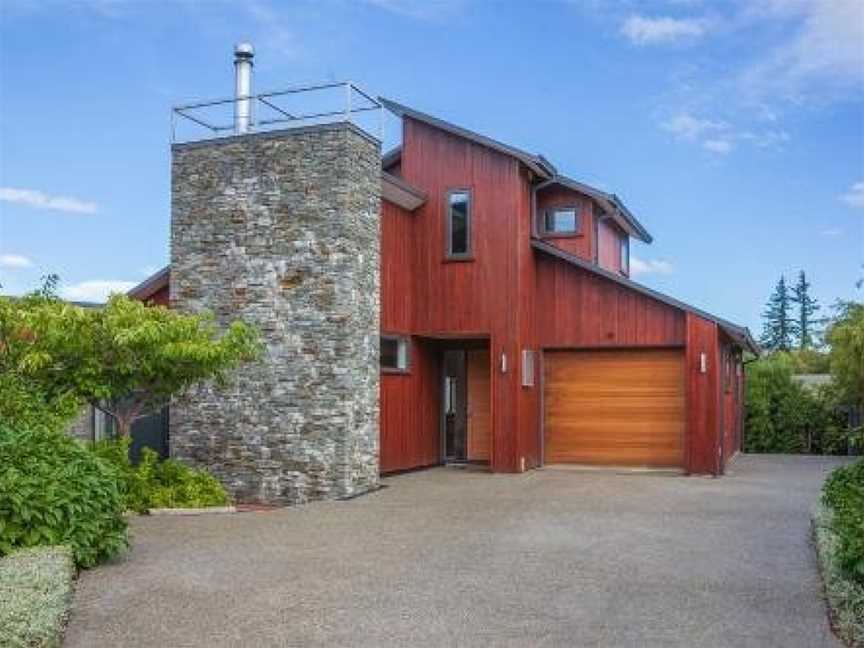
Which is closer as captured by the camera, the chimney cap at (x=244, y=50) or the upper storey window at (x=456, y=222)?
the chimney cap at (x=244, y=50)

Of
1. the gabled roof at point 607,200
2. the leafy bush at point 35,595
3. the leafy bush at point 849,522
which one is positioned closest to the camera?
the leafy bush at point 35,595

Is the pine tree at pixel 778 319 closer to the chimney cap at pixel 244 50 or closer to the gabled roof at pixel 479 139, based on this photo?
the gabled roof at pixel 479 139

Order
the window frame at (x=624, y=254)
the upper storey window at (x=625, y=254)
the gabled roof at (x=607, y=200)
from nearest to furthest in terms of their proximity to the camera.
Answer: the gabled roof at (x=607, y=200), the window frame at (x=624, y=254), the upper storey window at (x=625, y=254)

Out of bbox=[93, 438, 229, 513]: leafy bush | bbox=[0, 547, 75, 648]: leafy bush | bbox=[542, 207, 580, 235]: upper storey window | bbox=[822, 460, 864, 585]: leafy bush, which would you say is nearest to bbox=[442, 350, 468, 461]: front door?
bbox=[542, 207, 580, 235]: upper storey window

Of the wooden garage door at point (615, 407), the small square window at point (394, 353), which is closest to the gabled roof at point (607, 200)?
the wooden garage door at point (615, 407)

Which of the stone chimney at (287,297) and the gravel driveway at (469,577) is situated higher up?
the stone chimney at (287,297)

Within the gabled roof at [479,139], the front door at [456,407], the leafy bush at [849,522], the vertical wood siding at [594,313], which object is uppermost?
the gabled roof at [479,139]

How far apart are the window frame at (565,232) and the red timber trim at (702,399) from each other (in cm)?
359

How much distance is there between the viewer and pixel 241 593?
752 centimetres

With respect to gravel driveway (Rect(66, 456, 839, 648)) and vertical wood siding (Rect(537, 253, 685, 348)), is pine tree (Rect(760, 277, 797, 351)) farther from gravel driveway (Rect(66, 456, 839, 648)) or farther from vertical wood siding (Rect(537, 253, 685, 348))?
gravel driveway (Rect(66, 456, 839, 648))

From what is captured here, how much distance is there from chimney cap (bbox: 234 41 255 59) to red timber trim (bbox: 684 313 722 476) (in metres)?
9.13

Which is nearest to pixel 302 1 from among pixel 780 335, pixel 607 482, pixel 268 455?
pixel 268 455

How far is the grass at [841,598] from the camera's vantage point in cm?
622

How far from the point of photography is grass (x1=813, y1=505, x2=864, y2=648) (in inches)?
245
